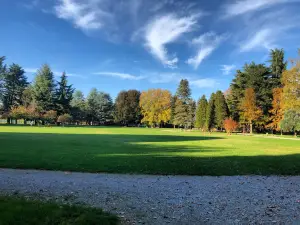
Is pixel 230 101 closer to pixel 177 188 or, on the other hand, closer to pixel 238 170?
pixel 238 170

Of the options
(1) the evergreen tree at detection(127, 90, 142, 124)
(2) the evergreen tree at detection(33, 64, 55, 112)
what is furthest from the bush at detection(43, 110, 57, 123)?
(1) the evergreen tree at detection(127, 90, 142, 124)

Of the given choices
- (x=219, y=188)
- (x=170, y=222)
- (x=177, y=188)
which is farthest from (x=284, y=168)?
(x=170, y=222)

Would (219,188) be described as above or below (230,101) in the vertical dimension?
below

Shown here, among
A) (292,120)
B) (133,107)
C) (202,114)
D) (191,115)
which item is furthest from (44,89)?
(292,120)

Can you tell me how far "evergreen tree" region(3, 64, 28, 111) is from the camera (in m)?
69.9

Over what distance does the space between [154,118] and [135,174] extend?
6291cm

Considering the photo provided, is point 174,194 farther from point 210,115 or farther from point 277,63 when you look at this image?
point 277,63

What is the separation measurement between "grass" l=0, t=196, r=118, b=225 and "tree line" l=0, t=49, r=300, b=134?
3667 centimetres

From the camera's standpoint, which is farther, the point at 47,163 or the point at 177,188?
the point at 47,163

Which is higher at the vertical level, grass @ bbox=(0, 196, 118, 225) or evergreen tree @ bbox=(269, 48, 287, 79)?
evergreen tree @ bbox=(269, 48, 287, 79)

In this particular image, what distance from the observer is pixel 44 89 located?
6800cm

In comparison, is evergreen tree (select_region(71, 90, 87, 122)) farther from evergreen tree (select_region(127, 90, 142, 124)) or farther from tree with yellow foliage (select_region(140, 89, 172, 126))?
tree with yellow foliage (select_region(140, 89, 172, 126))

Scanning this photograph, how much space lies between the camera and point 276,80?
161 feet

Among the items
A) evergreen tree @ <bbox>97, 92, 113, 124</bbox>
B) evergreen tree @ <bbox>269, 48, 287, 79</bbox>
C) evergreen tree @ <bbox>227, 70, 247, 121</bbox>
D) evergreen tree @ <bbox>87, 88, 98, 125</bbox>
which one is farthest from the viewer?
evergreen tree @ <bbox>97, 92, 113, 124</bbox>
